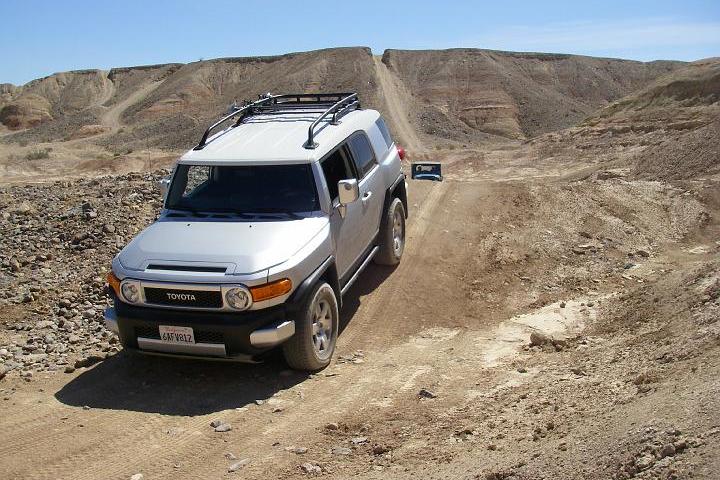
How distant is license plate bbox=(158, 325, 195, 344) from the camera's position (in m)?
5.82

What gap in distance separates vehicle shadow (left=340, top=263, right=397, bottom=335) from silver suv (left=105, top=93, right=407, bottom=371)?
569mm

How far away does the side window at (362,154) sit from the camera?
785 centimetres

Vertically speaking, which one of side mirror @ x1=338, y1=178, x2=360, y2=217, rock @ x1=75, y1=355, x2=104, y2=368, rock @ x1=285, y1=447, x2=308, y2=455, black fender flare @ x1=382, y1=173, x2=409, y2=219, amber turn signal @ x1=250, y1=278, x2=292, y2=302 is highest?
side mirror @ x1=338, y1=178, x2=360, y2=217

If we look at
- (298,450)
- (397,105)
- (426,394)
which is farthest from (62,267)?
(397,105)

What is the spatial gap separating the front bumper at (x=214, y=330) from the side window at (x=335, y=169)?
64.3 inches

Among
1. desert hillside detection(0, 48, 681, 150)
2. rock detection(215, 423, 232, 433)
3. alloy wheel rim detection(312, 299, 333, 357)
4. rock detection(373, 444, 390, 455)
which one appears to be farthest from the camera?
desert hillside detection(0, 48, 681, 150)

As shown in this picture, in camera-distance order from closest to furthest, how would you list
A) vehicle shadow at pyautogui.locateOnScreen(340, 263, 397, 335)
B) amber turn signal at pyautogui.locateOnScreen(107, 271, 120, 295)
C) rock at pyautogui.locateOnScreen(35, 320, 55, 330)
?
amber turn signal at pyautogui.locateOnScreen(107, 271, 120, 295)
rock at pyautogui.locateOnScreen(35, 320, 55, 330)
vehicle shadow at pyautogui.locateOnScreen(340, 263, 397, 335)

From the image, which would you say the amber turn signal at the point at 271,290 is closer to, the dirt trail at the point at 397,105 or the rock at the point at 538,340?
the rock at the point at 538,340

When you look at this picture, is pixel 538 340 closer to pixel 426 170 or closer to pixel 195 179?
pixel 195 179

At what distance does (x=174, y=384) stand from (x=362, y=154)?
333 cm

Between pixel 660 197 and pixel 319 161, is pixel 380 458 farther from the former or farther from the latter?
pixel 660 197

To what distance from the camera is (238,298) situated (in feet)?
18.8

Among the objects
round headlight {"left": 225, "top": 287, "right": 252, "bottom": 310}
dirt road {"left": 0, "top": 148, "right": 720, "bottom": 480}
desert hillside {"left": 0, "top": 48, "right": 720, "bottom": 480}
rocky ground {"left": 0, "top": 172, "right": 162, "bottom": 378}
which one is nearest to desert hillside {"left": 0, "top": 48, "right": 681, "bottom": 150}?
desert hillside {"left": 0, "top": 48, "right": 720, "bottom": 480}

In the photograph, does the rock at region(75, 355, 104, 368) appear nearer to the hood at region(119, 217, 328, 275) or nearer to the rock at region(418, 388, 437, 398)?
the hood at region(119, 217, 328, 275)
